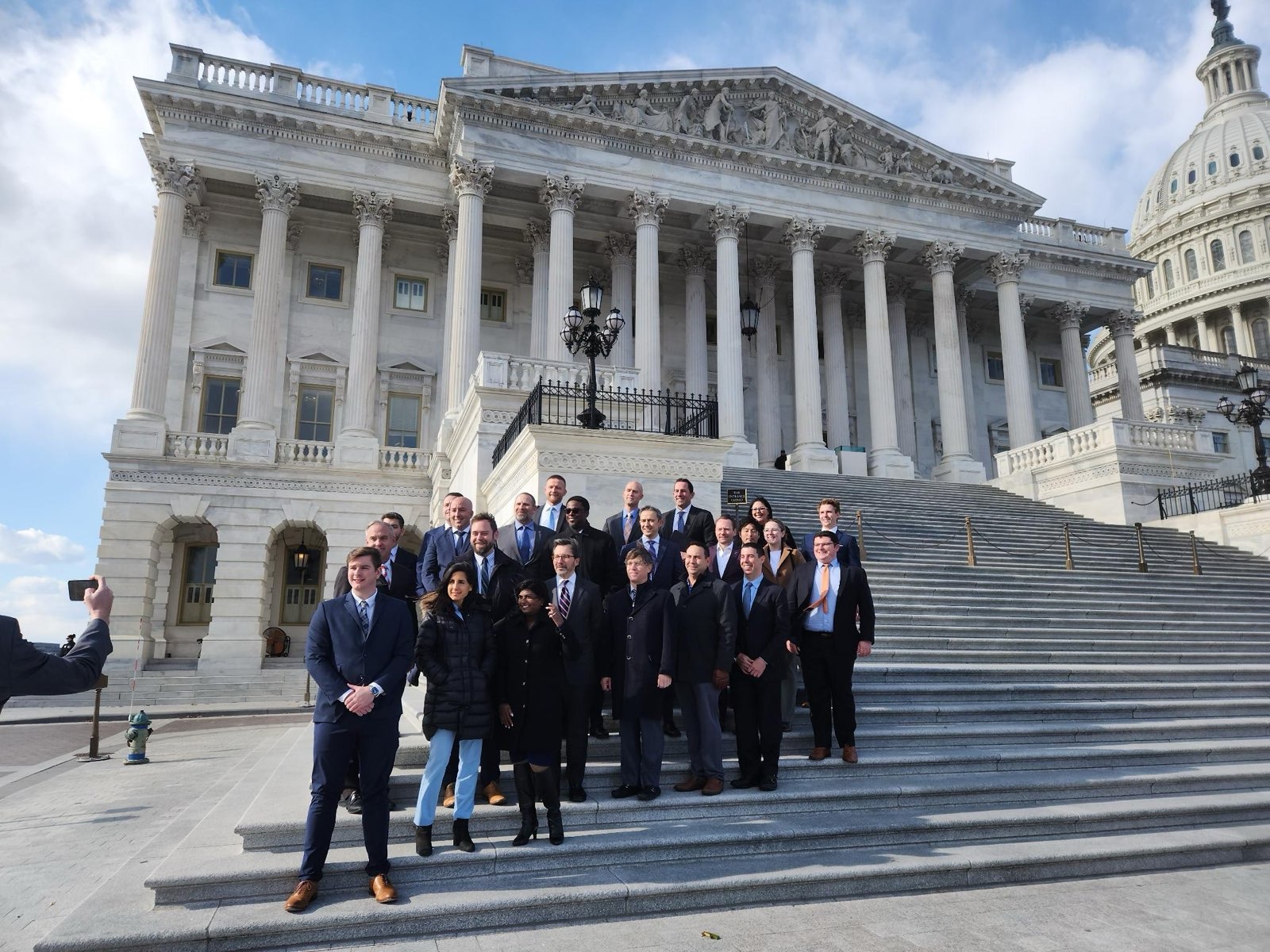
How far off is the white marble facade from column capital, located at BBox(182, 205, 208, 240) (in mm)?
86

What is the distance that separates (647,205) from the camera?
28.1 meters

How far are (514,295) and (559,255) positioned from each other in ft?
18.2

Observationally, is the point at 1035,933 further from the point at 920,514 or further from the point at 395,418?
the point at 395,418

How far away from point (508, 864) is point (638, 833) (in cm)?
106

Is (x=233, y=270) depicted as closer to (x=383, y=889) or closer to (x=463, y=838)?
(x=463, y=838)

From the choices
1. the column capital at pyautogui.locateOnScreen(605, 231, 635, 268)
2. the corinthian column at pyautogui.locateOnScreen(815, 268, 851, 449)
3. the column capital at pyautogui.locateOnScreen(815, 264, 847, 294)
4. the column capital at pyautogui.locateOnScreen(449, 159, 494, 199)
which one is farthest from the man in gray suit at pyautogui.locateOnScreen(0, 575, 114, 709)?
the column capital at pyautogui.locateOnScreen(815, 264, 847, 294)

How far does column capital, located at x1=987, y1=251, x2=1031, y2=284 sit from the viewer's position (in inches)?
1280

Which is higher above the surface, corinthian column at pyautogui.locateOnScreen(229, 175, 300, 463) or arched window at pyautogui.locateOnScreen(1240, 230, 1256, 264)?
arched window at pyautogui.locateOnScreen(1240, 230, 1256, 264)

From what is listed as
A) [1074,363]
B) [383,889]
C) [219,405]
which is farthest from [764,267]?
[383,889]

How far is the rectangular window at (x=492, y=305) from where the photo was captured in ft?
102

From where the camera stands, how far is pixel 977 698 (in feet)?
31.7

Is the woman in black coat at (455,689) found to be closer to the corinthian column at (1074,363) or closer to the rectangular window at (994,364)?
the corinthian column at (1074,363)

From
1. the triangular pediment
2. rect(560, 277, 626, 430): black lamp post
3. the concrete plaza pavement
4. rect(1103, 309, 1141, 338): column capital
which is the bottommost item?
the concrete plaza pavement

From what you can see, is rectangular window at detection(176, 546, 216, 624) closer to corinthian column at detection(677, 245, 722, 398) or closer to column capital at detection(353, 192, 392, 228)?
column capital at detection(353, 192, 392, 228)
